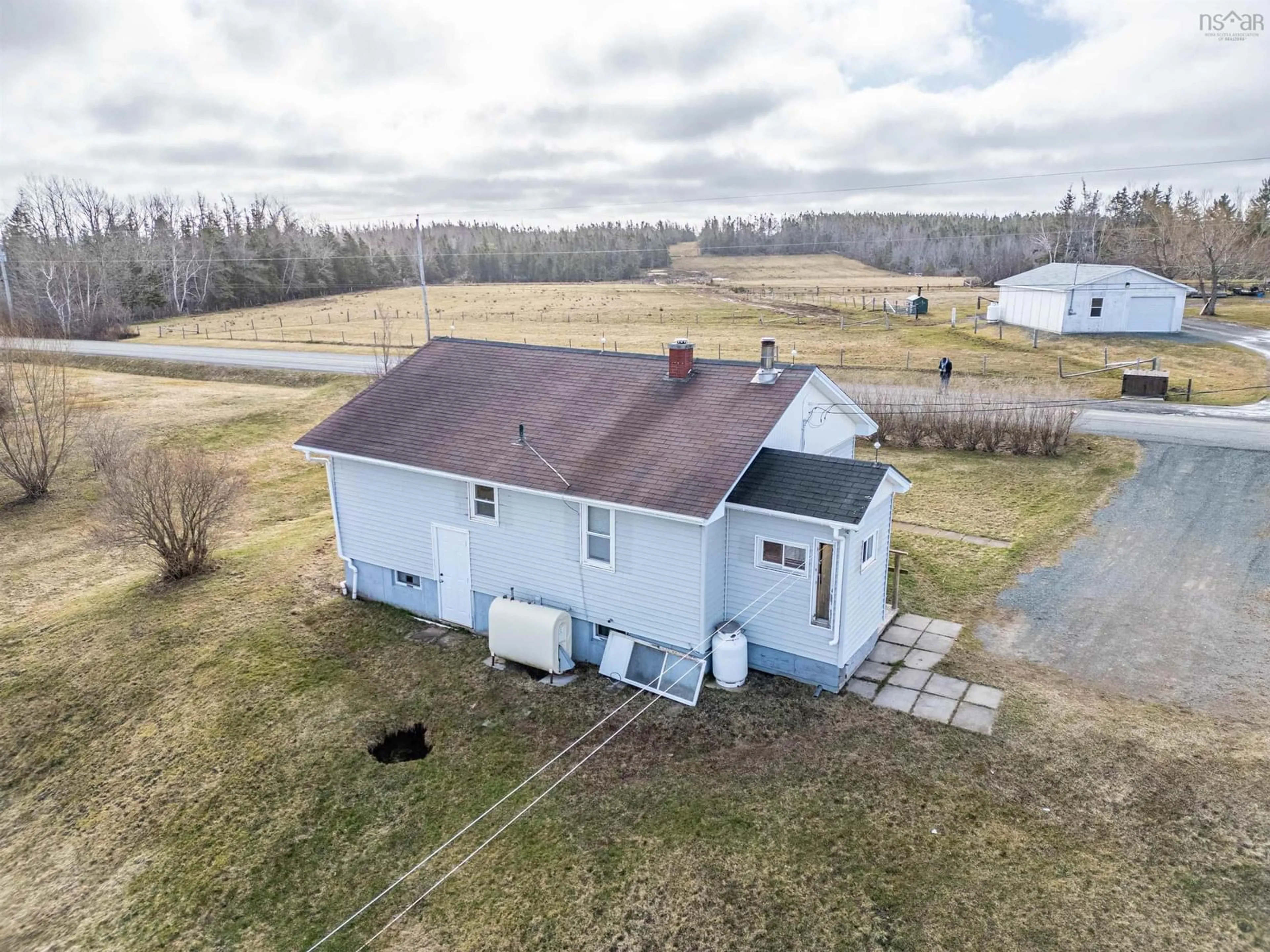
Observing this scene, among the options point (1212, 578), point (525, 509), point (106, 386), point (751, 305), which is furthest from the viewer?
point (751, 305)

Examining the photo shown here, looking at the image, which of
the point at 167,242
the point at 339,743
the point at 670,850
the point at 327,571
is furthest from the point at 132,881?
the point at 167,242

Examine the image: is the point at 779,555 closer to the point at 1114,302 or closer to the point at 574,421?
the point at 574,421

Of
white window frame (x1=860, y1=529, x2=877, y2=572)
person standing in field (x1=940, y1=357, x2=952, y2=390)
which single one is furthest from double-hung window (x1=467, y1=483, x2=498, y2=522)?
person standing in field (x1=940, y1=357, x2=952, y2=390)

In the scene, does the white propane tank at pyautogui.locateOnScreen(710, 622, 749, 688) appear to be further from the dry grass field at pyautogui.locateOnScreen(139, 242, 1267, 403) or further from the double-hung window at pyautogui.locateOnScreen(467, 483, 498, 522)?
the dry grass field at pyautogui.locateOnScreen(139, 242, 1267, 403)

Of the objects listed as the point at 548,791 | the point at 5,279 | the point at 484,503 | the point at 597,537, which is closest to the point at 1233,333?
the point at 597,537

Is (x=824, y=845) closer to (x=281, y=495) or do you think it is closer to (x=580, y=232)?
(x=281, y=495)

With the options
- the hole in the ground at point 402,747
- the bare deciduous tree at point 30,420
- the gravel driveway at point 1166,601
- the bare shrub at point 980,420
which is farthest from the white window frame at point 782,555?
the bare deciduous tree at point 30,420
